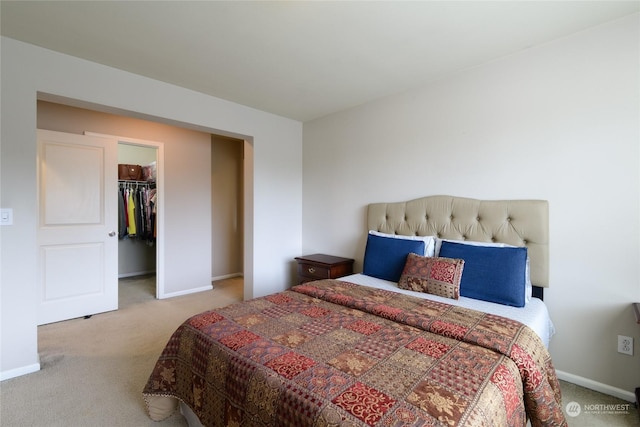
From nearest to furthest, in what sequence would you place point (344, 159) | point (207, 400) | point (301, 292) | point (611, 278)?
point (207, 400) → point (611, 278) → point (301, 292) → point (344, 159)

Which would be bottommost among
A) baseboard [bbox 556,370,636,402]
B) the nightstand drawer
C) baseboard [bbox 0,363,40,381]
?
baseboard [bbox 0,363,40,381]

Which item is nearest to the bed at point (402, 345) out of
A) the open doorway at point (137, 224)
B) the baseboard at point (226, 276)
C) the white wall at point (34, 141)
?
the white wall at point (34, 141)

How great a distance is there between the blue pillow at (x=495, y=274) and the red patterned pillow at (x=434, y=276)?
8 cm

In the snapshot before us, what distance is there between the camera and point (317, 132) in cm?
381

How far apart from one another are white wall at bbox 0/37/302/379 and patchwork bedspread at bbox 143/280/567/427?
53.7 inches

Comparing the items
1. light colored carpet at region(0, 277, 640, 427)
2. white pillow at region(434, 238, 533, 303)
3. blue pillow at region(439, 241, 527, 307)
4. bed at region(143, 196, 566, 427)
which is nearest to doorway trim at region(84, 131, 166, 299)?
light colored carpet at region(0, 277, 640, 427)

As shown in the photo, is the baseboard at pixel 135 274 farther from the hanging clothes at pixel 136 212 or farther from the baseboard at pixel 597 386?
the baseboard at pixel 597 386

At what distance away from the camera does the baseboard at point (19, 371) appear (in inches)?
82.7

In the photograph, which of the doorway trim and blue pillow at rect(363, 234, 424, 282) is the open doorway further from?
blue pillow at rect(363, 234, 424, 282)

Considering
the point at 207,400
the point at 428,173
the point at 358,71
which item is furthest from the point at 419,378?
the point at 358,71

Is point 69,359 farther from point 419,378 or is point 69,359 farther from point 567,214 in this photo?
point 567,214

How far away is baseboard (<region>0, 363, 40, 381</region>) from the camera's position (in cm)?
210

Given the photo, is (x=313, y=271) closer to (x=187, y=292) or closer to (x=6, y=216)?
(x=187, y=292)

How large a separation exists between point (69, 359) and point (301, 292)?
201 centimetres
